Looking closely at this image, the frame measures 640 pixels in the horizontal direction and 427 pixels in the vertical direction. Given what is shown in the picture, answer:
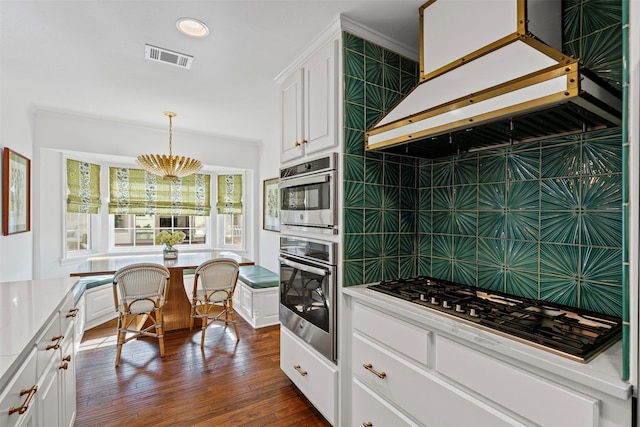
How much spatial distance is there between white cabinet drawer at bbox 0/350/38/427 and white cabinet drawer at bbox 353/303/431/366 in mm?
1448

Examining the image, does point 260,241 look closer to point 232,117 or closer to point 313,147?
point 232,117

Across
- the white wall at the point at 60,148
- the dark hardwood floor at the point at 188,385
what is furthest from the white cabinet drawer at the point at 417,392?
the white wall at the point at 60,148

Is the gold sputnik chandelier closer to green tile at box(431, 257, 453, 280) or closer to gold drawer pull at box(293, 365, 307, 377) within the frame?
Result: gold drawer pull at box(293, 365, 307, 377)

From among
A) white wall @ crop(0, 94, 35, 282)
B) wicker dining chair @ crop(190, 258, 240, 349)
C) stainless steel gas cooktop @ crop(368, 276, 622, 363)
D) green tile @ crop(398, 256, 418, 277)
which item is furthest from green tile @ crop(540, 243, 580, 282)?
white wall @ crop(0, 94, 35, 282)

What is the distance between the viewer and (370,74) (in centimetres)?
200

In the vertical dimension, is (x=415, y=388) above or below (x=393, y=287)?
below

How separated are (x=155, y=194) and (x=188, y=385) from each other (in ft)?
10.8

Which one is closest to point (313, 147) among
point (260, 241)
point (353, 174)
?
point (353, 174)

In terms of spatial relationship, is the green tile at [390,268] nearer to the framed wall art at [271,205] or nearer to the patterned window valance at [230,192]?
the framed wall art at [271,205]

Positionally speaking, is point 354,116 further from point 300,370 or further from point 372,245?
point 300,370

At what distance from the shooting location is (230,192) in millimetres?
5375

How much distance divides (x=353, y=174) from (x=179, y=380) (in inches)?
88.2

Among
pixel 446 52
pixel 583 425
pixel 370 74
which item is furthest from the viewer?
pixel 370 74

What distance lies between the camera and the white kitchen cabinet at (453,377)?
0.92 m
